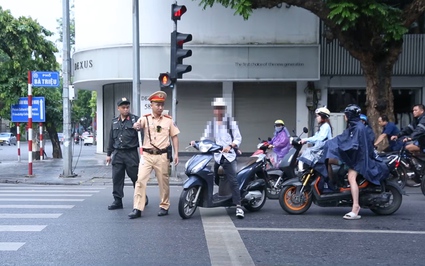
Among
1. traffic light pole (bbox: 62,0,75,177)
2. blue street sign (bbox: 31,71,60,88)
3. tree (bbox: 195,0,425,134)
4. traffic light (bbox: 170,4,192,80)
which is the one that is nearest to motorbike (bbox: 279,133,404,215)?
traffic light (bbox: 170,4,192,80)

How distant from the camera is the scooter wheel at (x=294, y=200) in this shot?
314 inches

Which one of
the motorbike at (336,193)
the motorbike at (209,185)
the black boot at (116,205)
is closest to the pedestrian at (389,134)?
the motorbike at (336,193)

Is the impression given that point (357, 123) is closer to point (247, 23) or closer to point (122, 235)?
point (122, 235)

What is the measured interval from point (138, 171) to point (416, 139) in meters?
6.02

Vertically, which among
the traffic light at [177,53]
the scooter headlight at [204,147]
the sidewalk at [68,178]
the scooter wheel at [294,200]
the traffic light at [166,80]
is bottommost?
the sidewalk at [68,178]

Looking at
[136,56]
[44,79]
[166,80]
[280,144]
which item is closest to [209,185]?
[280,144]

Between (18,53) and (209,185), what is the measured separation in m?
14.8

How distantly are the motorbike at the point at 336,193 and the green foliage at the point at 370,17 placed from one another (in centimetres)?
546

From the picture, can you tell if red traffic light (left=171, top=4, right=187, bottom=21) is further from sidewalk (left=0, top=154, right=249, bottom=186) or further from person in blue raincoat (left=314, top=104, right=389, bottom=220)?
person in blue raincoat (left=314, top=104, right=389, bottom=220)

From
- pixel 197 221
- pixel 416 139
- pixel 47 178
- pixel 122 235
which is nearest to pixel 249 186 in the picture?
pixel 197 221

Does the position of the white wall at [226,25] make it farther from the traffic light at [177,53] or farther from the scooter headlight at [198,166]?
the scooter headlight at [198,166]

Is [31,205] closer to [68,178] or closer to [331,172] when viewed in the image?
[68,178]

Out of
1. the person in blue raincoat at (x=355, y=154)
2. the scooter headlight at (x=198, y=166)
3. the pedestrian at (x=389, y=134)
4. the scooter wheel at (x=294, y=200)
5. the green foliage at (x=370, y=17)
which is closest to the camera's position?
the scooter headlight at (x=198, y=166)

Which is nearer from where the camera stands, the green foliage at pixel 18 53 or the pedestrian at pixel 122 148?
the pedestrian at pixel 122 148
